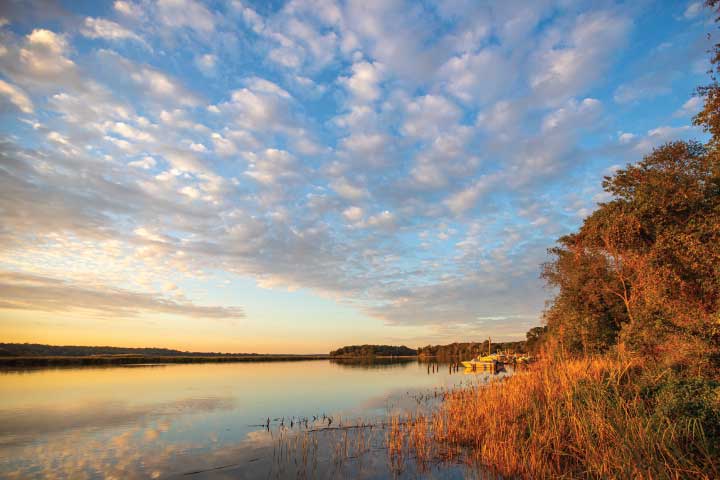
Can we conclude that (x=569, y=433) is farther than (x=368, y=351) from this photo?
No

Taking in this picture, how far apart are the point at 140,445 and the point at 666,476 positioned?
1390 centimetres

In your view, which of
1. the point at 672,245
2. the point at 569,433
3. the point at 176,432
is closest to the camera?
the point at 569,433

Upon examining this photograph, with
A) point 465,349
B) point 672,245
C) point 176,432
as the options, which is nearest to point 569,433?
point 672,245

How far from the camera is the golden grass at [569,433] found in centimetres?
650

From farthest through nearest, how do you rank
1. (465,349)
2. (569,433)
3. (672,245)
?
(465,349)
(672,245)
(569,433)

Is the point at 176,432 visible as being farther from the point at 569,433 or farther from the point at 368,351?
the point at 368,351

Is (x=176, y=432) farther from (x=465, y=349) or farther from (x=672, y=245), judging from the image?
(x=465, y=349)

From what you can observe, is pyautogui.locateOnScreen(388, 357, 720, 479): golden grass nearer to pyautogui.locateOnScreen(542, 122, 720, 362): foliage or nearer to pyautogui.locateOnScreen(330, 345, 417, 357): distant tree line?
pyautogui.locateOnScreen(542, 122, 720, 362): foliage

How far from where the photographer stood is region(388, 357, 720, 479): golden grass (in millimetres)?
6504

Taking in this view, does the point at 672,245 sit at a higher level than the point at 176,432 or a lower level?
higher

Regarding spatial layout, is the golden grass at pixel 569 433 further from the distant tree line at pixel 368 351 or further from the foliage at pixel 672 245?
the distant tree line at pixel 368 351

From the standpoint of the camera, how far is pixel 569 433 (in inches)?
378

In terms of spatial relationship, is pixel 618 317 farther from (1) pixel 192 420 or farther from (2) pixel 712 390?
(1) pixel 192 420

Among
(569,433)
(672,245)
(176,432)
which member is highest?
(672,245)
